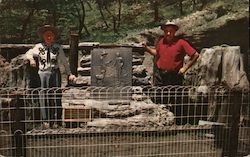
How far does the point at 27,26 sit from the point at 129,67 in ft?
23.9

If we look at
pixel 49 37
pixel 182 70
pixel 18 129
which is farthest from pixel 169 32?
pixel 18 129

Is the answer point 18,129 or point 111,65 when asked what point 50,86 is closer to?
point 111,65

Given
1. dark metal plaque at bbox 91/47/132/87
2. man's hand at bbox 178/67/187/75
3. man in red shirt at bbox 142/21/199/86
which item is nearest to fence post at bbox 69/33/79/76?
dark metal plaque at bbox 91/47/132/87

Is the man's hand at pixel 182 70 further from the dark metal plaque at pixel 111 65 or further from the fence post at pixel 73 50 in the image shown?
the fence post at pixel 73 50

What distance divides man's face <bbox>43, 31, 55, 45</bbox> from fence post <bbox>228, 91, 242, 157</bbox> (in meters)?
2.78

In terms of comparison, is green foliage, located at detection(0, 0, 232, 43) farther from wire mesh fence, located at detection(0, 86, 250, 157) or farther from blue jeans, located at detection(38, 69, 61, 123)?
wire mesh fence, located at detection(0, 86, 250, 157)

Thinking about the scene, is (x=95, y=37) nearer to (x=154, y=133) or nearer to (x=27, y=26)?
(x=27, y=26)

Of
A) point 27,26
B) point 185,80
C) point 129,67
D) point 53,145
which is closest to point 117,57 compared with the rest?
point 129,67

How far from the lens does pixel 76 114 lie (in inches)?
253

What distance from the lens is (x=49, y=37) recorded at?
233 inches

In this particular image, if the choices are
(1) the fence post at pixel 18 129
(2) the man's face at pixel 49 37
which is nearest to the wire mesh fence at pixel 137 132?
(1) the fence post at pixel 18 129

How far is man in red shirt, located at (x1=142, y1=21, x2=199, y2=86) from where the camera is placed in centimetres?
602

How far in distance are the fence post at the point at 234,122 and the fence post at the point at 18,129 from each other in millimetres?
2310

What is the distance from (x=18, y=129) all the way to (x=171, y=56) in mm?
2693
